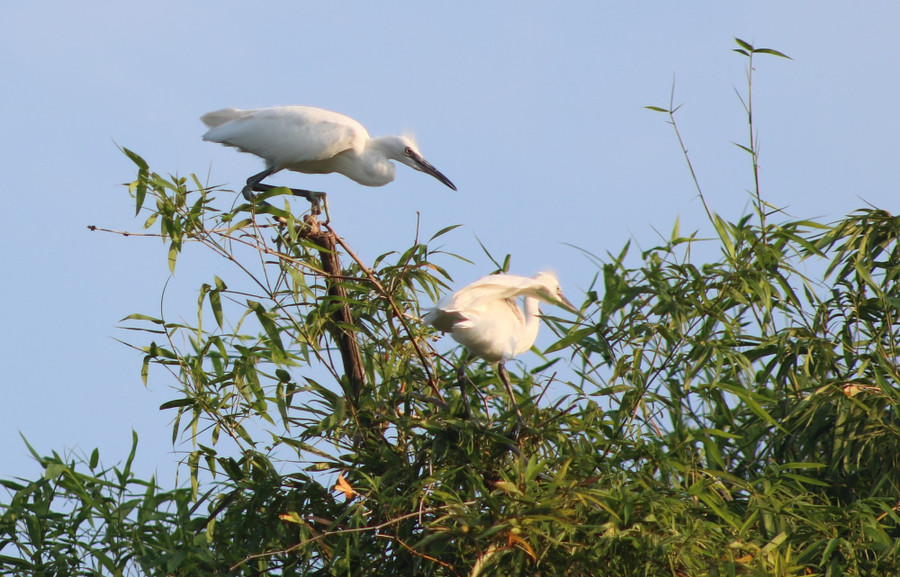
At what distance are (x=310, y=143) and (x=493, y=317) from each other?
2.00 metres

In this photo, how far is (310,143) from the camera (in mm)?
5789

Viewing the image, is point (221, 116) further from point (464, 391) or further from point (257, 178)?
point (464, 391)

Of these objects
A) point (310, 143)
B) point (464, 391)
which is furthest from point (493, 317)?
point (310, 143)

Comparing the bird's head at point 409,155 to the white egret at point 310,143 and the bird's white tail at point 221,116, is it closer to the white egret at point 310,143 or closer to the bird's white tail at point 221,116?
the white egret at point 310,143

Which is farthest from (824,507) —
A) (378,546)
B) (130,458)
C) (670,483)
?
(130,458)

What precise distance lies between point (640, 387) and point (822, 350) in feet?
3.13

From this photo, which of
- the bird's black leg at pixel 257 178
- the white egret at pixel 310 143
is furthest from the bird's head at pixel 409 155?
the bird's black leg at pixel 257 178

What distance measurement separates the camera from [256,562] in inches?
142

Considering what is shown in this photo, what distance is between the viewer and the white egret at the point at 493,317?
13.1 feet

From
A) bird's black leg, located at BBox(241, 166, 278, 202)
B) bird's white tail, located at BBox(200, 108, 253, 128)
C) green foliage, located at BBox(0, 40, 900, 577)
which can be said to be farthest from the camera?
bird's white tail, located at BBox(200, 108, 253, 128)

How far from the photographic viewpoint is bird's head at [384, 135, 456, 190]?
6168 mm

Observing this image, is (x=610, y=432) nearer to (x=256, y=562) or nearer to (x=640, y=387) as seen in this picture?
(x=640, y=387)

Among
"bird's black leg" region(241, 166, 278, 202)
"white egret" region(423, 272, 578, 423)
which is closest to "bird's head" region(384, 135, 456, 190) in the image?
"bird's black leg" region(241, 166, 278, 202)

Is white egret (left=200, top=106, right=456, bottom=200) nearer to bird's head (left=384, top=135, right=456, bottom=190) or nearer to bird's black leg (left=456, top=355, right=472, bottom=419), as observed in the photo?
bird's head (left=384, top=135, right=456, bottom=190)
